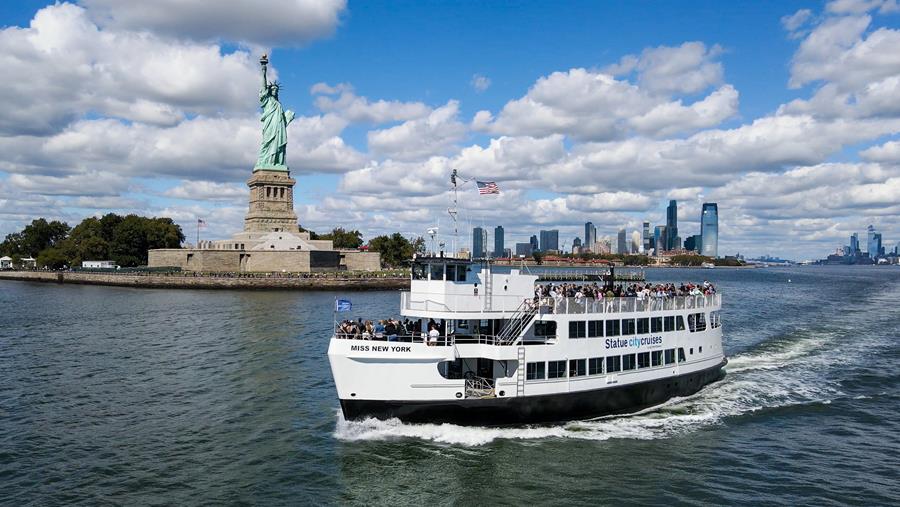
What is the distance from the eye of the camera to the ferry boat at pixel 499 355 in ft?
80.8

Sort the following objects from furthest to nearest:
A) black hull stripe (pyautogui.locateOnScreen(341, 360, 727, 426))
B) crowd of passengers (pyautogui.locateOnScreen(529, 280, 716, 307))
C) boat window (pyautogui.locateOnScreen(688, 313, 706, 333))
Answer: boat window (pyautogui.locateOnScreen(688, 313, 706, 333)), crowd of passengers (pyautogui.locateOnScreen(529, 280, 716, 307)), black hull stripe (pyautogui.locateOnScreen(341, 360, 727, 426))

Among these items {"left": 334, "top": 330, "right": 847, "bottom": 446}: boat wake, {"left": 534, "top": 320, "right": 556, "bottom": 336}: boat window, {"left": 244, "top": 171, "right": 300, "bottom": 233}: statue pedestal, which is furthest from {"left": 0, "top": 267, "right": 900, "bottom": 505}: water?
{"left": 244, "top": 171, "right": 300, "bottom": 233}: statue pedestal

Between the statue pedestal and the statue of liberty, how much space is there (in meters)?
1.89

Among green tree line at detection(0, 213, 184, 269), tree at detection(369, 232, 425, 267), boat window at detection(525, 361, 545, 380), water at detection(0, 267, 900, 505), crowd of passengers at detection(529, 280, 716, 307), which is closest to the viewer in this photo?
water at detection(0, 267, 900, 505)

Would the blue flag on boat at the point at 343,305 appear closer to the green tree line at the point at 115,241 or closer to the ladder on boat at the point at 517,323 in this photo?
the ladder on boat at the point at 517,323

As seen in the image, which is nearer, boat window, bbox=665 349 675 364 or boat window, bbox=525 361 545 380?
boat window, bbox=525 361 545 380

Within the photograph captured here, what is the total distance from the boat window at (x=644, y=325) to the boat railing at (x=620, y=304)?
0.47m

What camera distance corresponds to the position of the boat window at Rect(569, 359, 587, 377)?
27.2 metres

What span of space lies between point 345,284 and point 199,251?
27.6 meters

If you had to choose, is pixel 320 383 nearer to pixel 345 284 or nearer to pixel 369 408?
pixel 369 408

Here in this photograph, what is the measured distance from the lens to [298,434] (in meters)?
26.0

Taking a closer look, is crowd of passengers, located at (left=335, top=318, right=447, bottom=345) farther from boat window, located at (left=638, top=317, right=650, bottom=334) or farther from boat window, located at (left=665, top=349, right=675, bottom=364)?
boat window, located at (left=665, top=349, right=675, bottom=364)

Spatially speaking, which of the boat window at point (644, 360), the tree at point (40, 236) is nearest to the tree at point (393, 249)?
the tree at point (40, 236)

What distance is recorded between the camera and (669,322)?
103 feet
